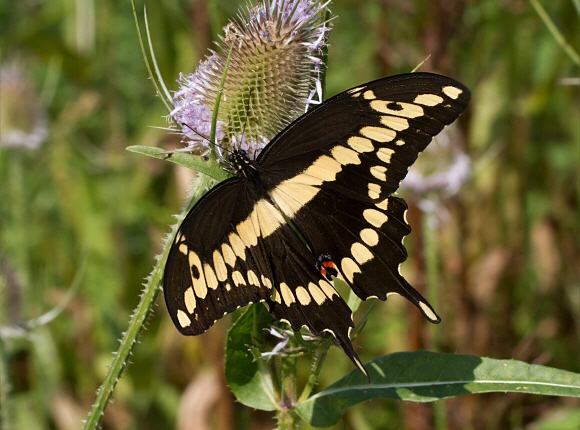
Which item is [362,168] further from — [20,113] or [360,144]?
[20,113]

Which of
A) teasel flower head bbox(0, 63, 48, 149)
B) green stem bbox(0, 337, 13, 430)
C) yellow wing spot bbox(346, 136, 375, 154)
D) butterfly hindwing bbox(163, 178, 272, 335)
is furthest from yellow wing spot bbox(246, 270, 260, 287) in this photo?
teasel flower head bbox(0, 63, 48, 149)

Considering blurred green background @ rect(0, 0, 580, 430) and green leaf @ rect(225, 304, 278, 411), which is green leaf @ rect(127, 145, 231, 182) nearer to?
green leaf @ rect(225, 304, 278, 411)

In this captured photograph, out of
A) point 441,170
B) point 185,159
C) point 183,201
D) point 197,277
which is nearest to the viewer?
point 185,159

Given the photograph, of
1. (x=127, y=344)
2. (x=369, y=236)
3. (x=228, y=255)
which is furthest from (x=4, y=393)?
(x=369, y=236)

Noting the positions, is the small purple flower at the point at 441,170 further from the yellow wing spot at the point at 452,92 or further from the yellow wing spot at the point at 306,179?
the yellow wing spot at the point at 452,92

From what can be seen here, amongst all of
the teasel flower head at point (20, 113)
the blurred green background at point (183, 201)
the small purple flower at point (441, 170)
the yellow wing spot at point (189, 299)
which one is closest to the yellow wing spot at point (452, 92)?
the yellow wing spot at point (189, 299)

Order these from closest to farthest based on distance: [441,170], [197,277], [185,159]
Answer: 1. [185,159]
2. [197,277]
3. [441,170]
